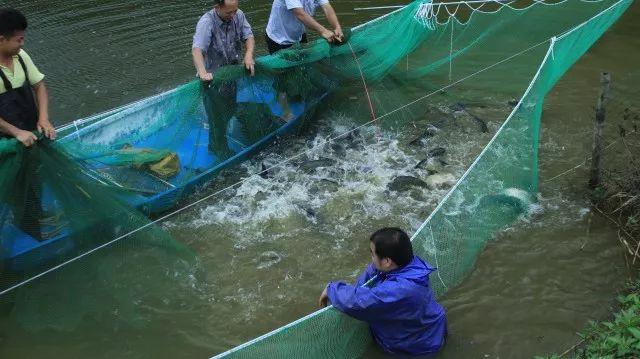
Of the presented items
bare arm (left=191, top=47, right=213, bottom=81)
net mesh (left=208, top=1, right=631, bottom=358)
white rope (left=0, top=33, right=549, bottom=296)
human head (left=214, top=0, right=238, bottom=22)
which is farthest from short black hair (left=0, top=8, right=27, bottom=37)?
net mesh (left=208, top=1, right=631, bottom=358)

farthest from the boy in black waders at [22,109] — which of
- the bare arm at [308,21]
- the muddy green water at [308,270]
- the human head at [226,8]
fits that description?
the bare arm at [308,21]

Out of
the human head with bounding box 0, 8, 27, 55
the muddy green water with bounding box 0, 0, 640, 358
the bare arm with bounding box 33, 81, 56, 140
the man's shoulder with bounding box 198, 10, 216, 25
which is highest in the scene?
the human head with bounding box 0, 8, 27, 55

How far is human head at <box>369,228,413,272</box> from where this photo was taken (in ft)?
10.9

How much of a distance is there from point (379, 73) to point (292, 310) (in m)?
3.04

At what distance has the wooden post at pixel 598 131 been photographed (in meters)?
4.83

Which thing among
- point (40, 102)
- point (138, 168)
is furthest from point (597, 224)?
point (40, 102)

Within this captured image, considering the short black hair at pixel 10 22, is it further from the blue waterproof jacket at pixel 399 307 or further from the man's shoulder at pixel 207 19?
the blue waterproof jacket at pixel 399 307

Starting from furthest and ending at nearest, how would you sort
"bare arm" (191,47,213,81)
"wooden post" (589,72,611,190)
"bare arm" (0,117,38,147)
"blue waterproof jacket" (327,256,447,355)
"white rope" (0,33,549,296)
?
"bare arm" (191,47,213,81)
"wooden post" (589,72,611,190)
"white rope" (0,33,549,296)
"bare arm" (0,117,38,147)
"blue waterproof jacket" (327,256,447,355)

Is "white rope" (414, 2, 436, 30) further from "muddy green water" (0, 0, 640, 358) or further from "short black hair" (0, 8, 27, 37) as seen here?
"short black hair" (0, 8, 27, 37)

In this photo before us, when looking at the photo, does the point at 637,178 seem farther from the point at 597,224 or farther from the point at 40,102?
the point at 40,102

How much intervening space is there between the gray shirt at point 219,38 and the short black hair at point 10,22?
5.36 ft

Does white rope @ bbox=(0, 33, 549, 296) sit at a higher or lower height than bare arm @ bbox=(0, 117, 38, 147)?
lower

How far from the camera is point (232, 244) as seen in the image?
510 cm

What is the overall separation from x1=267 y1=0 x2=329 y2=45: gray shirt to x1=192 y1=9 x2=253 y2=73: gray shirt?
541mm
